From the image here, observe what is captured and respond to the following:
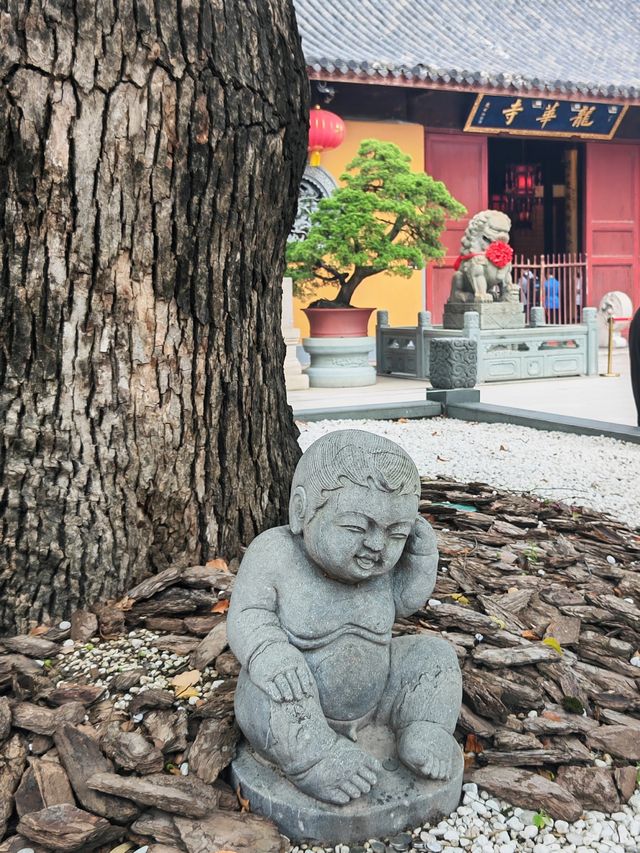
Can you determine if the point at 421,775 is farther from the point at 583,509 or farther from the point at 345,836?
the point at 583,509

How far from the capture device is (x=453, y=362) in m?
7.57

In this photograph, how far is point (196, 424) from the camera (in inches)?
103

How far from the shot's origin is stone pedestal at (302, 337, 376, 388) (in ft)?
34.6

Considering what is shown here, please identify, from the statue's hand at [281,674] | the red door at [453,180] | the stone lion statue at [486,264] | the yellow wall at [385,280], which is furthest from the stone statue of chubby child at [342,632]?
the red door at [453,180]

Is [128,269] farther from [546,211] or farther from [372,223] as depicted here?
[546,211]

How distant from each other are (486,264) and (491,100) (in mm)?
3133

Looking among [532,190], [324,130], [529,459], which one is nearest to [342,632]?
[529,459]

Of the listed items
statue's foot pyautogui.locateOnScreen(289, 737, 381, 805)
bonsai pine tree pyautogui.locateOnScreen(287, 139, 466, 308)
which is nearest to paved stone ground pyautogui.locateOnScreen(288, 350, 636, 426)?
bonsai pine tree pyautogui.locateOnScreen(287, 139, 466, 308)

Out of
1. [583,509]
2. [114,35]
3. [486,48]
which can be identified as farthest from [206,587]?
[486,48]

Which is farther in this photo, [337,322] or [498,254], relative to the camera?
[498,254]

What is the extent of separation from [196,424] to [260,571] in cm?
84

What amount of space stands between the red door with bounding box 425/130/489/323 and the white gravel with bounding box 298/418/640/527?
674 cm

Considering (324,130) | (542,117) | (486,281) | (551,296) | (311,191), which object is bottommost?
(551,296)

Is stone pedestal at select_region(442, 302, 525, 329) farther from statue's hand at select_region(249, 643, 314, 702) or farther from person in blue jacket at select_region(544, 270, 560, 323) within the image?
statue's hand at select_region(249, 643, 314, 702)
